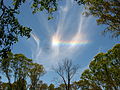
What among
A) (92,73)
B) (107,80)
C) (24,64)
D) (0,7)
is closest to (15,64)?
(24,64)

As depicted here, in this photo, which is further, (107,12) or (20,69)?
(20,69)

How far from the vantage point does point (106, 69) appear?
23.2 metres

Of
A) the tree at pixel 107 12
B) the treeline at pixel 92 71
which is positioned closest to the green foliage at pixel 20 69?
the treeline at pixel 92 71

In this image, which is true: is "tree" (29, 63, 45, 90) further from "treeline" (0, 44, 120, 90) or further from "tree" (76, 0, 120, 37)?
"tree" (76, 0, 120, 37)

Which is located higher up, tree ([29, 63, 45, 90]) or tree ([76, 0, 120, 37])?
tree ([29, 63, 45, 90])

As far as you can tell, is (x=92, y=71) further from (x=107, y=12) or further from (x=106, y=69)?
(x=107, y=12)

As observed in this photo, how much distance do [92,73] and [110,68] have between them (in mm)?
4543

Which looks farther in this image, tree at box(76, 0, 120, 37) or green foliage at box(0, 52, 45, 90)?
green foliage at box(0, 52, 45, 90)

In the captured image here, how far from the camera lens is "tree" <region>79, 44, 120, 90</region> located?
70.5 feet

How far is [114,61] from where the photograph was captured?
2180 cm

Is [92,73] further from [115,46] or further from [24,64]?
[24,64]

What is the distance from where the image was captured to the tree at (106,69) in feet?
70.5

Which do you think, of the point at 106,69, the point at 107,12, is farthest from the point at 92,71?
the point at 107,12

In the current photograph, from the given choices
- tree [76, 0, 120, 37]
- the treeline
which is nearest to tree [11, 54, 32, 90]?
the treeline
